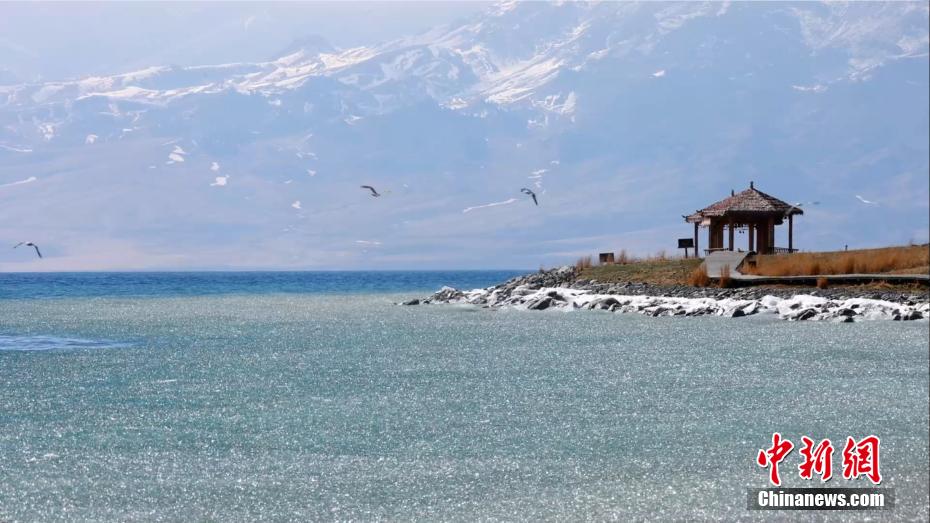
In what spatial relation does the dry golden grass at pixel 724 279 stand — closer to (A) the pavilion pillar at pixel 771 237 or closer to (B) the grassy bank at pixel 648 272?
(B) the grassy bank at pixel 648 272

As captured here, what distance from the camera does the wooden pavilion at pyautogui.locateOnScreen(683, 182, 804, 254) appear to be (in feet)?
169

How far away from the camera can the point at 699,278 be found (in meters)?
46.0

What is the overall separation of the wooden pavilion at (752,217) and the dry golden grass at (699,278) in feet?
20.2

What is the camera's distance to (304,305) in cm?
5875

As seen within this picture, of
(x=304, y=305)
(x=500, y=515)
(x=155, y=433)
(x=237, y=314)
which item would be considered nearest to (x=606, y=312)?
(x=237, y=314)

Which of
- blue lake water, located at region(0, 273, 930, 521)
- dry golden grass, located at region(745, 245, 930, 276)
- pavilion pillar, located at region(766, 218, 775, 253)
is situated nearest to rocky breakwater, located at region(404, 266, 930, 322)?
blue lake water, located at region(0, 273, 930, 521)

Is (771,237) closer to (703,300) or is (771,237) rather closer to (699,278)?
(699,278)

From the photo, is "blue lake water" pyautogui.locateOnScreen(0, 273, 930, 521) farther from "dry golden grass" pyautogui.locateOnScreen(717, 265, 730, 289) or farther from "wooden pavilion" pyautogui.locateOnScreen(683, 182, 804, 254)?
"wooden pavilion" pyautogui.locateOnScreen(683, 182, 804, 254)

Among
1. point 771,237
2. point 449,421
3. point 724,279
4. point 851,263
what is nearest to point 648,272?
point 771,237

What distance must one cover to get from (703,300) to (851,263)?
619cm

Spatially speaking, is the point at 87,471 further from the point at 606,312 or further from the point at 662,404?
the point at 606,312

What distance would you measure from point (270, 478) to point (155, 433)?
12.1 feet

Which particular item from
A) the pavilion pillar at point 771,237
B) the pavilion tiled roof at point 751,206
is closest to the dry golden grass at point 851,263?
the pavilion tiled roof at point 751,206

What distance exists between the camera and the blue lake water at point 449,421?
1313 centimetres
